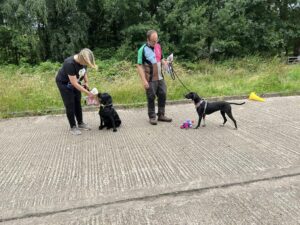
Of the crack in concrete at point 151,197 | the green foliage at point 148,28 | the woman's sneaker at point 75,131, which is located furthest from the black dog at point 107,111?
the green foliage at point 148,28

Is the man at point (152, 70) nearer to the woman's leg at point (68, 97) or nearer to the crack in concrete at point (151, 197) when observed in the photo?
the woman's leg at point (68, 97)

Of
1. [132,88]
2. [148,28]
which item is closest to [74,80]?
[132,88]

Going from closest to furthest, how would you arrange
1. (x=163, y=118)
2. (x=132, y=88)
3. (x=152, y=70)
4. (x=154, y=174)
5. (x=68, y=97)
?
(x=154, y=174) → (x=68, y=97) → (x=152, y=70) → (x=163, y=118) → (x=132, y=88)

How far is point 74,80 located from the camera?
5125 millimetres

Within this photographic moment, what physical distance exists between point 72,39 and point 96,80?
1126cm

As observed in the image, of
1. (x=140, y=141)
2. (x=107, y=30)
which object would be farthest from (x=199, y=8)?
(x=140, y=141)

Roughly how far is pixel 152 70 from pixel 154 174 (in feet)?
8.64

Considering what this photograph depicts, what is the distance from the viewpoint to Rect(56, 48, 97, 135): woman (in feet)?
16.7

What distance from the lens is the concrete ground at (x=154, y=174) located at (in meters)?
2.99

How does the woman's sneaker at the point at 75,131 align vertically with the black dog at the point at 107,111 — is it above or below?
below

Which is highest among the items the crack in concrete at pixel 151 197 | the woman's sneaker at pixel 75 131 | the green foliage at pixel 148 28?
the green foliage at pixel 148 28

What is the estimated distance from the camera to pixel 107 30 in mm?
25250

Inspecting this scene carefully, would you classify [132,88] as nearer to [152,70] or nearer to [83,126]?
[152,70]

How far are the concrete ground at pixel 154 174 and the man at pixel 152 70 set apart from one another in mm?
514
